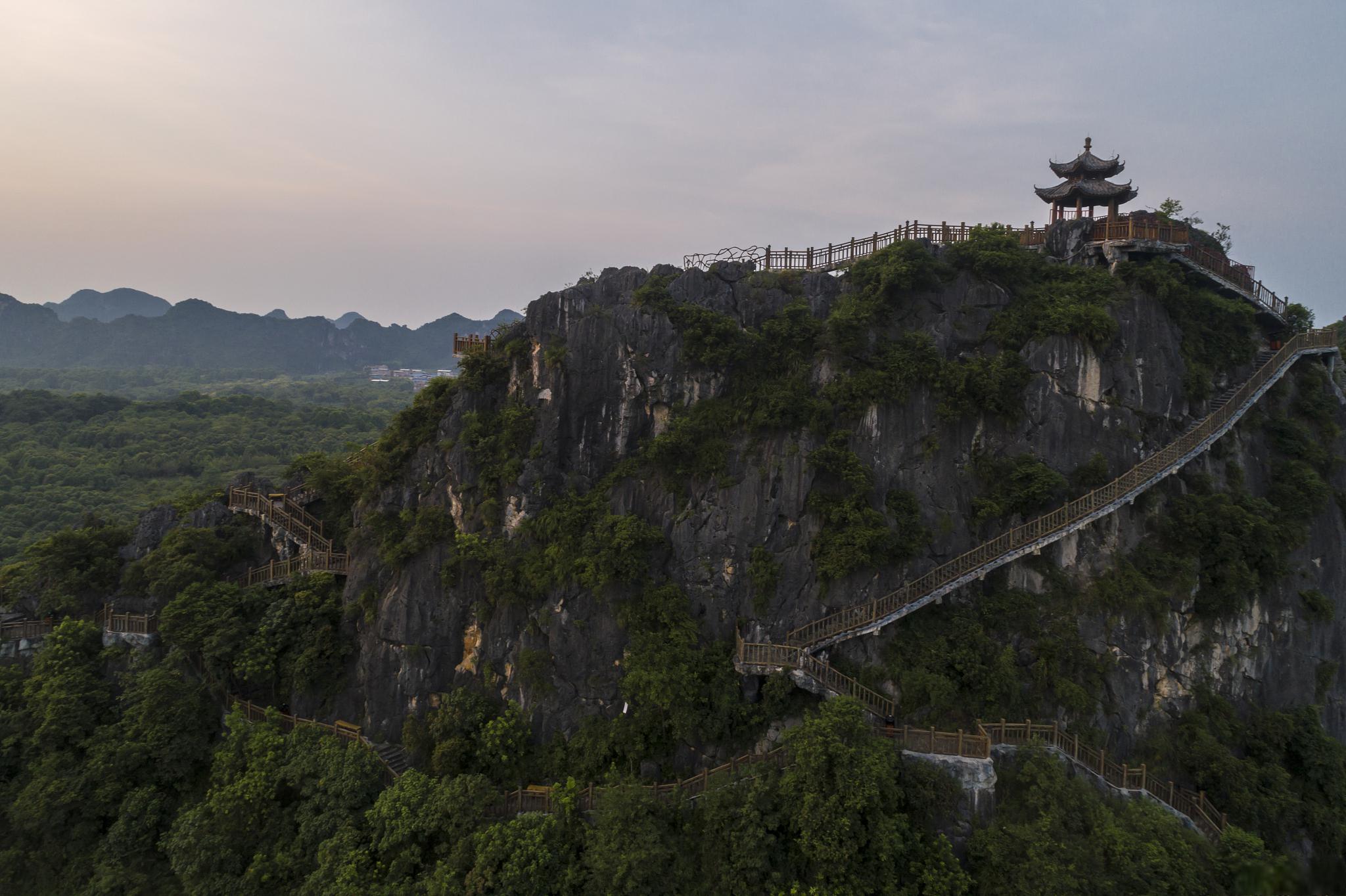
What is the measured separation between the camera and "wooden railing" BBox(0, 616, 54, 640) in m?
22.6

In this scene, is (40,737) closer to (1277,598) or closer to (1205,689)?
(1205,689)

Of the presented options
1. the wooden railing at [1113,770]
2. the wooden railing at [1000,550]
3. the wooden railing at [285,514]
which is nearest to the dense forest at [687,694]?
the wooden railing at [1113,770]

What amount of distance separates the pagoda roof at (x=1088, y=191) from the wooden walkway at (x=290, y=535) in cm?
3019

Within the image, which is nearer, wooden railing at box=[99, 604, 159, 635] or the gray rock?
wooden railing at box=[99, 604, 159, 635]

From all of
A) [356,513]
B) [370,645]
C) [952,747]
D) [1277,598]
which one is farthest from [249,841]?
[1277,598]

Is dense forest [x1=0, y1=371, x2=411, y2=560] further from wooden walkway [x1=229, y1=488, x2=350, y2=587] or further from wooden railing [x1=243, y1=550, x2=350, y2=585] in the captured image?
wooden railing [x1=243, y1=550, x2=350, y2=585]

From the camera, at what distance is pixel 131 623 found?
22484 millimetres

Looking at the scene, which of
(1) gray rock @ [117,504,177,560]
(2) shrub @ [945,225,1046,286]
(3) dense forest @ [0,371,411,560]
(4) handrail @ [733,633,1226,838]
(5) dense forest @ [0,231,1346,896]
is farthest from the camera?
(3) dense forest @ [0,371,411,560]

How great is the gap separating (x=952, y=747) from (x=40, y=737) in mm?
27387

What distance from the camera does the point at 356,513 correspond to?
23.9 metres

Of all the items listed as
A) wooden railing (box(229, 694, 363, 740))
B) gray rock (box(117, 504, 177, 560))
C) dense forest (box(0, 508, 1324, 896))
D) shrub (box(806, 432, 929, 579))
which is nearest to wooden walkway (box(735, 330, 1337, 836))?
dense forest (box(0, 508, 1324, 896))

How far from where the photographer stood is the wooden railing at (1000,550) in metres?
18.0

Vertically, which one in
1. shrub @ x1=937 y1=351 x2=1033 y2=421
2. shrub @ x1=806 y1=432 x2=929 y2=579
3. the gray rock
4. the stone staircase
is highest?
shrub @ x1=937 y1=351 x2=1033 y2=421

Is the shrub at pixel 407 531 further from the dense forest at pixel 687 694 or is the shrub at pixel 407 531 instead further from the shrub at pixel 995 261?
the shrub at pixel 995 261
